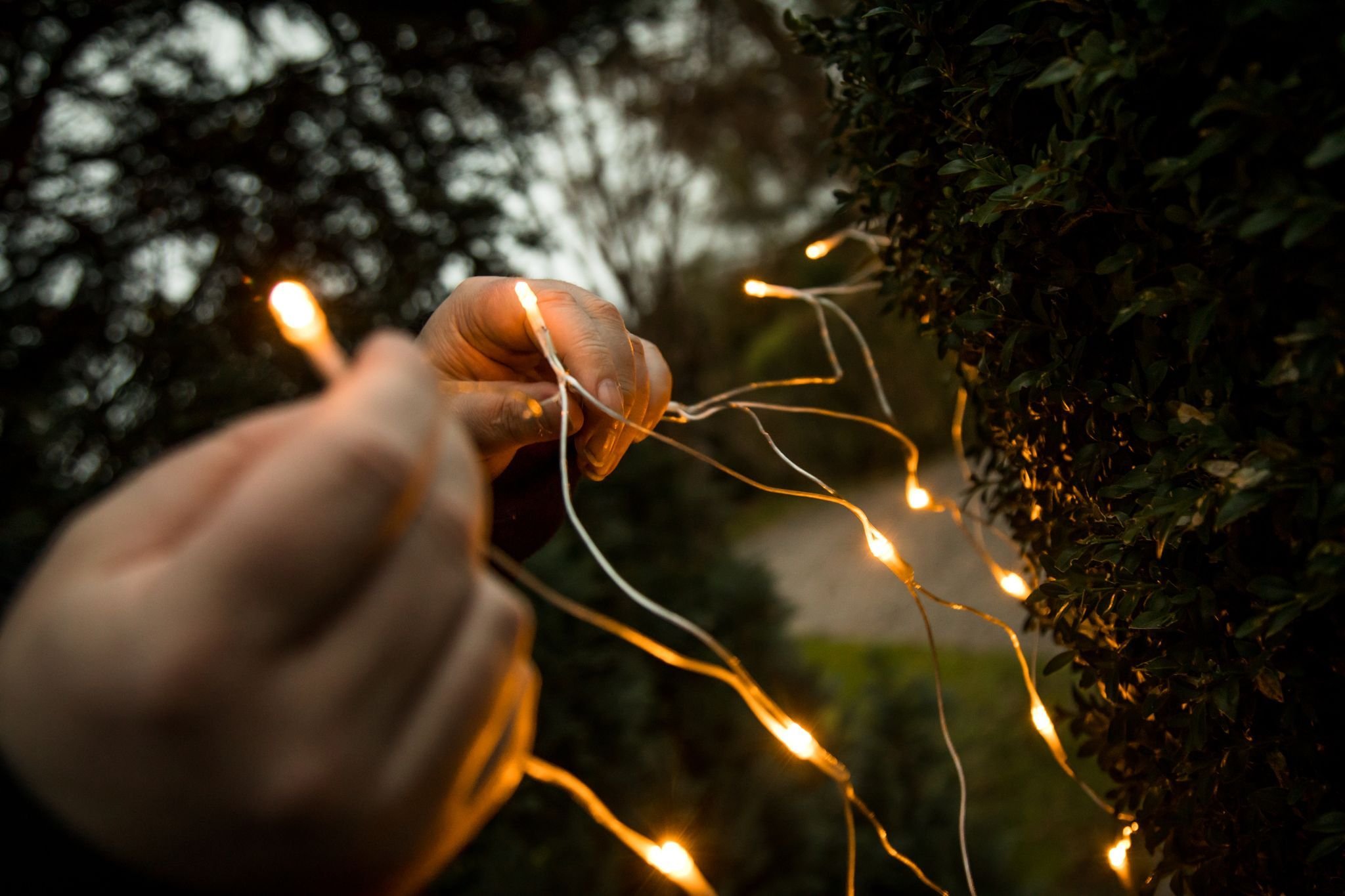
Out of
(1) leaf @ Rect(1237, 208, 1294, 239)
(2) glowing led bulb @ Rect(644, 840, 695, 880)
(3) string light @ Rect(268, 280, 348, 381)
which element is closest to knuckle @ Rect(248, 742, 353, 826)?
(3) string light @ Rect(268, 280, 348, 381)

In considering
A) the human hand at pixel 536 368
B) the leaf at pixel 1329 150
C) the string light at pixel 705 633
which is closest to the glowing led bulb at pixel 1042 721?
the string light at pixel 705 633

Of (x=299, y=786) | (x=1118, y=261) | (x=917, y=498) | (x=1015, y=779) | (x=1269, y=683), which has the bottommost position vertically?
(x=1015, y=779)

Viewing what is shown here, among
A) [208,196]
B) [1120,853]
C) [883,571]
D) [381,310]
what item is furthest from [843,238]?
[883,571]

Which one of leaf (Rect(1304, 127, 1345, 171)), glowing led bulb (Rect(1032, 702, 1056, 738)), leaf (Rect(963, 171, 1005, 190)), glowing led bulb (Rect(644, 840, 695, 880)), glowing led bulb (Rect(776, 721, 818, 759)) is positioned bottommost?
glowing led bulb (Rect(1032, 702, 1056, 738))

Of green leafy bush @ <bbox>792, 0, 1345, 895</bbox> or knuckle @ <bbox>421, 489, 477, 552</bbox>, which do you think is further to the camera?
green leafy bush @ <bbox>792, 0, 1345, 895</bbox>

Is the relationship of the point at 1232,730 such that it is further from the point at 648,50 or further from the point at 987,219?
the point at 648,50

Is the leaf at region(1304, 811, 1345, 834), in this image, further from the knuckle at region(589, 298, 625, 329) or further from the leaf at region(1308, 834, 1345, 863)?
the knuckle at region(589, 298, 625, 329)

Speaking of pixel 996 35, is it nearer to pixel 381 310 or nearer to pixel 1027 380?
pixel 1027 380
